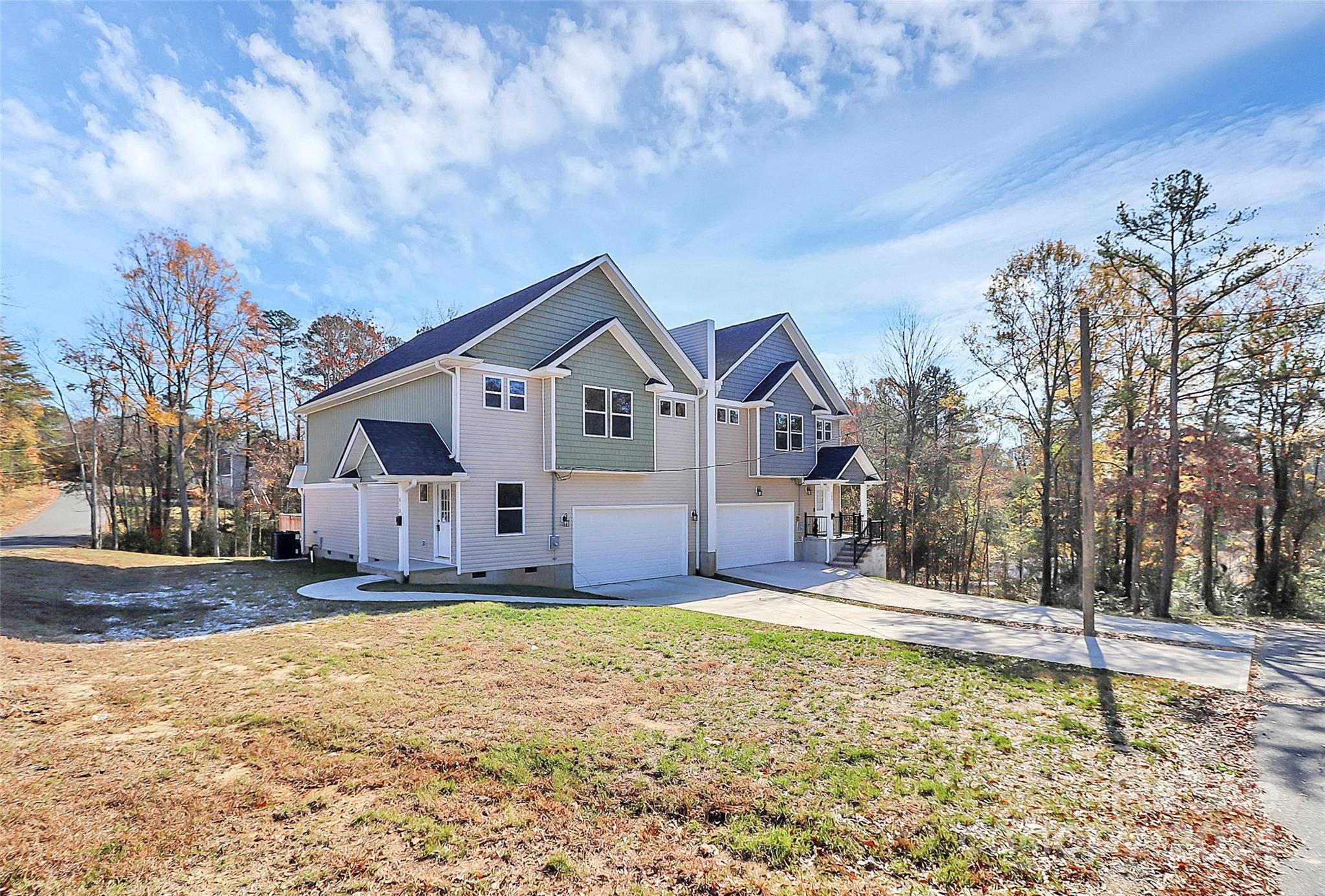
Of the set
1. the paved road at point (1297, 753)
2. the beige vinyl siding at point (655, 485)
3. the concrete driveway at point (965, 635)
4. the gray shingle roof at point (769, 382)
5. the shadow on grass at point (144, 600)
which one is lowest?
the concrete driveway at point (965, 635)

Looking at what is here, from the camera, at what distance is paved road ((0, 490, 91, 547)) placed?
24.5 meters

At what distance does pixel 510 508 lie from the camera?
602 inches

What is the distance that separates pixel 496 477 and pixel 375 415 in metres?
6.00

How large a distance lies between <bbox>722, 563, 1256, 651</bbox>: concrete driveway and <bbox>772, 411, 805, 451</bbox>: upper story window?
4.44 metres

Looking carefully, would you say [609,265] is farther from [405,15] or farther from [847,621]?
[847,621]

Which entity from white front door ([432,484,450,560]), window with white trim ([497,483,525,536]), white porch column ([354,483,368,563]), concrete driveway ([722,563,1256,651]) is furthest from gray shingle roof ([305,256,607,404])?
concrete driveway ([722,563,1256,651])

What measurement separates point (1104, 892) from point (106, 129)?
60.8 ft

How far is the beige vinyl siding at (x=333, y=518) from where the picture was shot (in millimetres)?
19006

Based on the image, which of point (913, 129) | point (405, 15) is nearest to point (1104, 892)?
point (913, 129)

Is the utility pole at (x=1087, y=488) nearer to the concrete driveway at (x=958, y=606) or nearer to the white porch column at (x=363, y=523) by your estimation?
the concrete driveway at (x=958, y=606)

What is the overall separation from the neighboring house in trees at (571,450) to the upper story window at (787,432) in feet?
0.22

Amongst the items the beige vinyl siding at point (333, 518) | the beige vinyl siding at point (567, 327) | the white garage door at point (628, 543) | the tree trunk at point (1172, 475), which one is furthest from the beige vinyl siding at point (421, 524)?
the tree trunk at point (1172, 475)

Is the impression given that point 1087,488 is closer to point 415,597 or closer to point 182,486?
point 415,597

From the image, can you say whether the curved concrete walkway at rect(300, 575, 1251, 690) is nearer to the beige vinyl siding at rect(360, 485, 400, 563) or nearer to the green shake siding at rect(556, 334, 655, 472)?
the beige vinyl siding at rect(360, 485, 400, 563)
